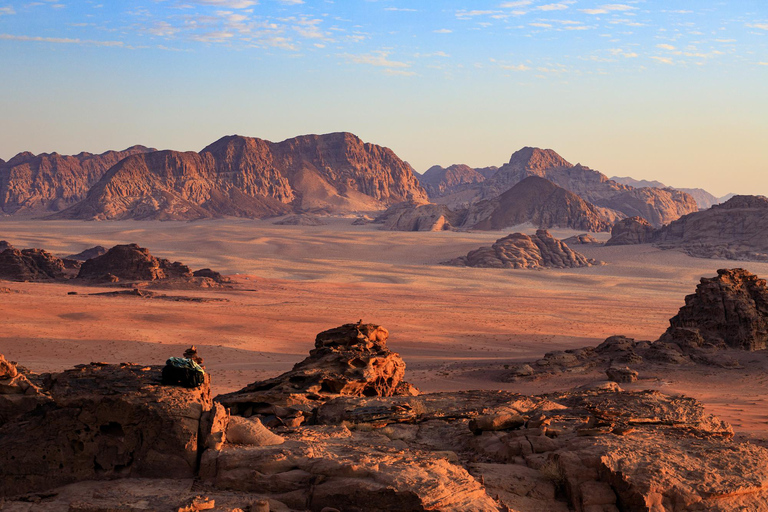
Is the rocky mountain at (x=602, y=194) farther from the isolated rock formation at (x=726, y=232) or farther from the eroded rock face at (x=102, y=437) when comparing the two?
the eroded rock face at (x=102, y=437)

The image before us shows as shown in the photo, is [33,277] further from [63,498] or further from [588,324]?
[63,498]

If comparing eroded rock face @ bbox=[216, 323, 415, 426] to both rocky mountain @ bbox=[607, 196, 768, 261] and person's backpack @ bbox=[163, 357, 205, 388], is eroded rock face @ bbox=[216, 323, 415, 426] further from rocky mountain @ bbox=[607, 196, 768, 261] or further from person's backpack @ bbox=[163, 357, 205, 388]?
rocky mountain @ bbox=[607, 196, 768, 261]

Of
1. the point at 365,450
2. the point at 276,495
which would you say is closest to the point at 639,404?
the point at 365,450

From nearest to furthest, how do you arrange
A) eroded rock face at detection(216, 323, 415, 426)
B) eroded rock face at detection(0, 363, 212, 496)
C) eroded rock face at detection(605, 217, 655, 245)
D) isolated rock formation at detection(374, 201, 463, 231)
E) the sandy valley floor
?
eroded rock face at detection(0, 363, 212, 496) → eroded rock face at detection(216, 323, 415, 426) → the sandy valley floor → eroded rock face at detection(605, 217, 655, 245) → isolated rock formation at detection(374, 201, 463, 231)

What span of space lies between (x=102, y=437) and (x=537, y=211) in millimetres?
133948

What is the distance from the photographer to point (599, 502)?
730 centimetres

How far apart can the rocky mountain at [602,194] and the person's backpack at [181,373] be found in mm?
157141

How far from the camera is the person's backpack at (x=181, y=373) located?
8103 mm

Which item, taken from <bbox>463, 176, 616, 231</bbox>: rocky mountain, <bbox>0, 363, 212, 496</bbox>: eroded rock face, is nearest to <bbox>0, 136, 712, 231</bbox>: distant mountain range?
<bbox>463, 176, 616, 231</bbox>: rocky mountain

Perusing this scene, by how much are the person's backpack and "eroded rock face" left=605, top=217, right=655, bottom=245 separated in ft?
325

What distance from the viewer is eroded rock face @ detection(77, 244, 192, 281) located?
177ft

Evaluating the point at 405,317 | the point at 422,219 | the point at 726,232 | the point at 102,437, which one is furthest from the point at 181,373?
the point at 422,219

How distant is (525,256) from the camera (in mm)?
83438

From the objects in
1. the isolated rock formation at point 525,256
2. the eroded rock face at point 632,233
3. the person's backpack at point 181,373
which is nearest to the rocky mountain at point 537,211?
the eroded rock face at point 632,233
